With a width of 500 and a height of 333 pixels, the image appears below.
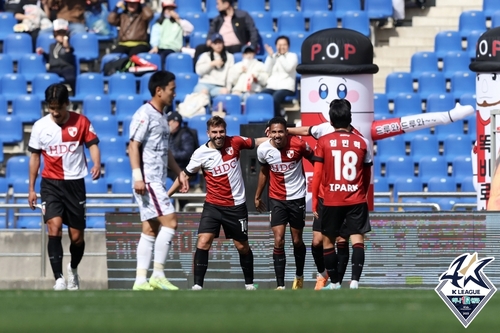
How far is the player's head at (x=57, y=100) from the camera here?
11.8 meters

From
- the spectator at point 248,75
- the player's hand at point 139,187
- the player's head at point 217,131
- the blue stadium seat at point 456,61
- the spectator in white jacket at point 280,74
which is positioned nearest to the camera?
the player's hand at point 139,187

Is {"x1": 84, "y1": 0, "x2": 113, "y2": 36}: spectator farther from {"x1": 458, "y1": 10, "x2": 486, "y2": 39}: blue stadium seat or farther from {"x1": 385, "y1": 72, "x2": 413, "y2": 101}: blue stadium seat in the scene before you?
{"x1": 458, "y1": 10, "x2": 486, "y2": 39}: blue stadium seat

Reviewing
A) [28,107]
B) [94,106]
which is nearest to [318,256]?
[94,106]

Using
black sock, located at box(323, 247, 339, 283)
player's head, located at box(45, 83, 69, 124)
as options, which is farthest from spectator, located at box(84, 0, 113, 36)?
black sock, located at box(323, 247, 339, 283)

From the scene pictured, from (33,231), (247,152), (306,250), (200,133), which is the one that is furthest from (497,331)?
(200,133)

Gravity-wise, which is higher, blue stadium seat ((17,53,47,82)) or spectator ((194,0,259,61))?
spectator ((194,0,259,61))

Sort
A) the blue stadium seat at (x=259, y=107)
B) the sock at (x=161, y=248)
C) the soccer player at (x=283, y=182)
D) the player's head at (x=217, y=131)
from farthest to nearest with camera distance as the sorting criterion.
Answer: the blue stadium seat at (x=259, y=107), the soccer player at (x=283, y=182), the player's head at (x=217, y=131), the sock at (x=161, y=248)

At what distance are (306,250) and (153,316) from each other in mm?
6340

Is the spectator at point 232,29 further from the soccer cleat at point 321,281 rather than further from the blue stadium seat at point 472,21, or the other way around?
the soccer cleat at point 321,281

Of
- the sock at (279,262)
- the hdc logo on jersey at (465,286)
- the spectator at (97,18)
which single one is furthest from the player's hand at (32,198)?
the spectator at (97,18)

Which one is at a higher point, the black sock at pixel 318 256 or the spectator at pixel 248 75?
the spectator at pixel 248 75

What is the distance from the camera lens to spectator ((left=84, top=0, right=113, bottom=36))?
22781 millimetres

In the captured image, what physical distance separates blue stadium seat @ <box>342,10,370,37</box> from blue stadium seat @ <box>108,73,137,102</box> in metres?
3.98

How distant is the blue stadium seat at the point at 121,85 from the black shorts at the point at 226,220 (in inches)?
372
